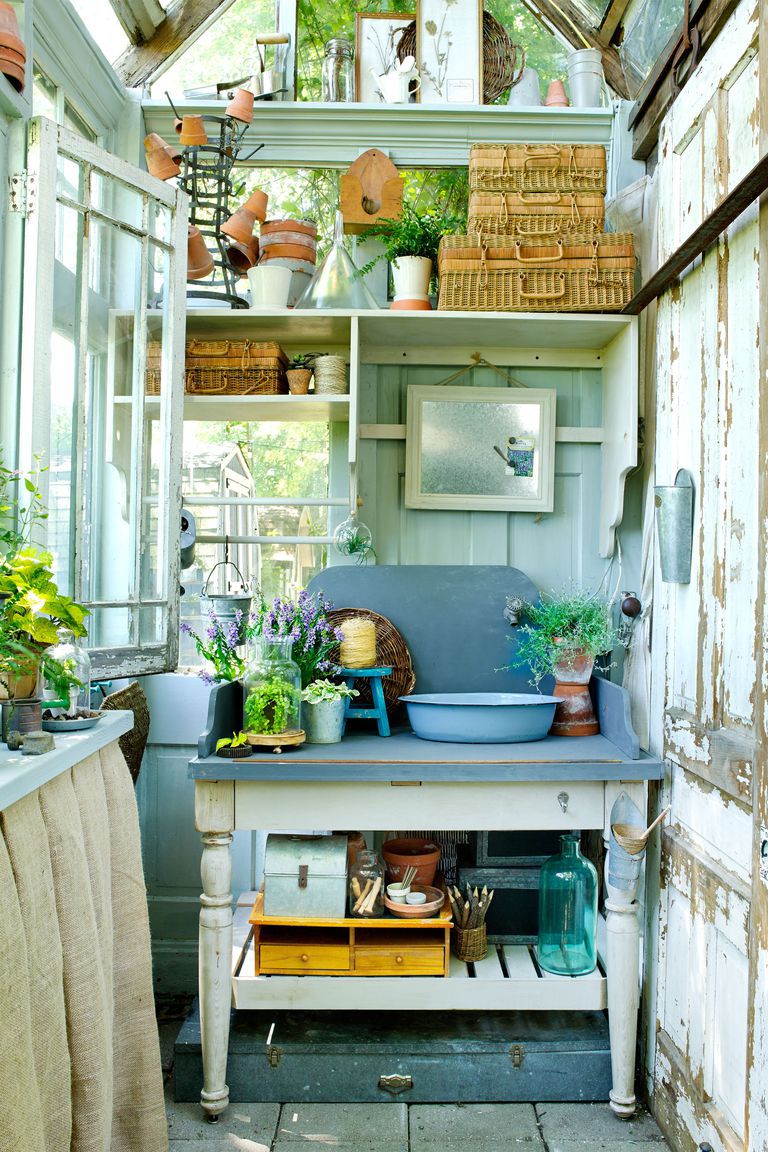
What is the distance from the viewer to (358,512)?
3.15m

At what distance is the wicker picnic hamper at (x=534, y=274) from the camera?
2.81m

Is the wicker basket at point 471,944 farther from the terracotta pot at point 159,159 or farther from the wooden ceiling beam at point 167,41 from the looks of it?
the wooden ceiling beam at point 167,41

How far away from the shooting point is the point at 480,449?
3.14 meters

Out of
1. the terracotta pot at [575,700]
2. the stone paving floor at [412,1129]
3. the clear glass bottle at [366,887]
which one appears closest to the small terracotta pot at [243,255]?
the terracotta pot at [575,700]

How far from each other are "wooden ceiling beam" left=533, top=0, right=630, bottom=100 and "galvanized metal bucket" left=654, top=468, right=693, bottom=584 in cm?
162

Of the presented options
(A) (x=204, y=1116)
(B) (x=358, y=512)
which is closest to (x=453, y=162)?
(B) (x=358, y=512)

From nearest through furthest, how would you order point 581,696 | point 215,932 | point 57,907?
point 57,907
point 215,932
point 581,696

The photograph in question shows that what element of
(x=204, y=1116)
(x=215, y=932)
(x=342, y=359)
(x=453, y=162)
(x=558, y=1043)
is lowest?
(x=204, y=1116)

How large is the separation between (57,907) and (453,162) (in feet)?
8.33

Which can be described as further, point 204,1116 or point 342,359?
point 342,359

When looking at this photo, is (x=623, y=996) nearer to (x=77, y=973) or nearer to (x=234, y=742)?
(x=234, y=742)

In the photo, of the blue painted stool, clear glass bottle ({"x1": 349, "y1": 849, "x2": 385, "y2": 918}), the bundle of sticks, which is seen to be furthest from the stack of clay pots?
the bundle of sticks

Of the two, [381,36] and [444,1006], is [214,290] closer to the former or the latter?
[381,36]

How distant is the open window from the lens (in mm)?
2289
